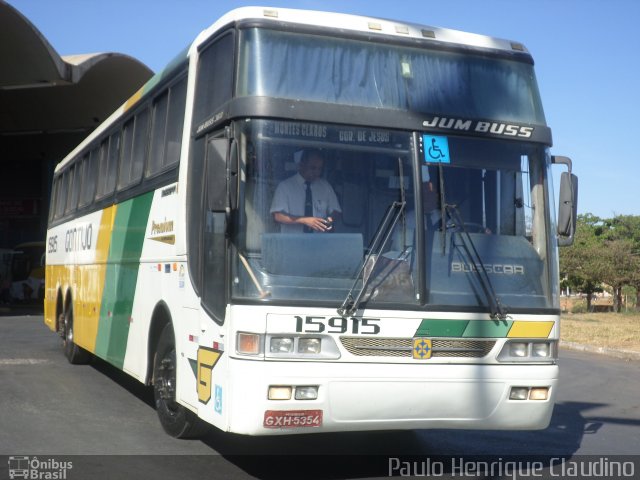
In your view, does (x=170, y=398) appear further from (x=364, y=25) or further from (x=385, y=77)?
(x=364, y=25)

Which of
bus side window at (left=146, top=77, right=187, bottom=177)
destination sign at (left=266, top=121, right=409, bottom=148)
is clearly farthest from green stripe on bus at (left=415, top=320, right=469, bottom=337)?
bus side window at (left=146, top=77, right=187, bottom=177)

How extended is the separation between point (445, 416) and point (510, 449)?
2114mm

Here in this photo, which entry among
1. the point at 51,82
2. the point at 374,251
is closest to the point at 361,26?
the point at 374,251

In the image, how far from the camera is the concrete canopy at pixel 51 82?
30.4 m

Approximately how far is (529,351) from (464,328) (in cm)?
59

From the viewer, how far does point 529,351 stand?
6.61 meters

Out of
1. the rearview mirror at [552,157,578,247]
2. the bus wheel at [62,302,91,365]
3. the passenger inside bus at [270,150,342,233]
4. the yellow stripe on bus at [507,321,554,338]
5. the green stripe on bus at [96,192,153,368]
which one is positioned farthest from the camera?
the bus wheel at [62,302,91,365]

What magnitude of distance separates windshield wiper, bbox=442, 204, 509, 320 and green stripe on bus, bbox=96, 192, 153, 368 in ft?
11.2

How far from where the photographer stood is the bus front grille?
20.2ft

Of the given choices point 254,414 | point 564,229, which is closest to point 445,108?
point 564,229

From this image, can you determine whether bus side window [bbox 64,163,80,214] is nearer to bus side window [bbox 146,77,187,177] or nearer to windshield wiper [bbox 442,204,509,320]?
bus side window [bbox 146,77,187,177]

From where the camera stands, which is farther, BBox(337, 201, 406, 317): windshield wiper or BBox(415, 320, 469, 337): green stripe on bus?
BBox(415, 320, 469, 337): green stripe on bus

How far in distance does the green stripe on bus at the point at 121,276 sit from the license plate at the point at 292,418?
11.1ft

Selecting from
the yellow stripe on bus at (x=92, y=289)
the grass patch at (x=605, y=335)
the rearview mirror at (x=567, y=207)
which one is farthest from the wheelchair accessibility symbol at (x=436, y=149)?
A: the grass patch at (x=605, y=335)
